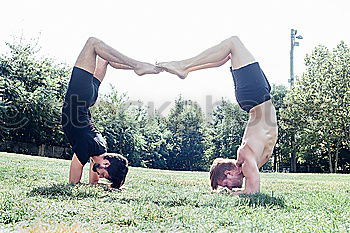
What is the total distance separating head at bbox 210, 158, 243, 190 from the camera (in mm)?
5293

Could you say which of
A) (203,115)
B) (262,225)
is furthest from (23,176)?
(203,115)

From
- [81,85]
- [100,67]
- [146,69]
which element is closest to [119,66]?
[100,67]

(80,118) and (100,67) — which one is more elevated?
(100,67)

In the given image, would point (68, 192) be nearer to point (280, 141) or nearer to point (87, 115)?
point (87, 115)

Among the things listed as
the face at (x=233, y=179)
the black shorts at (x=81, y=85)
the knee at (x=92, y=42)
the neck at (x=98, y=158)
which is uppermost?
the knee at (x=92, y=42)

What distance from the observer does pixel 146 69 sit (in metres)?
5.48

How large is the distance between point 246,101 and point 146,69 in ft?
4.61

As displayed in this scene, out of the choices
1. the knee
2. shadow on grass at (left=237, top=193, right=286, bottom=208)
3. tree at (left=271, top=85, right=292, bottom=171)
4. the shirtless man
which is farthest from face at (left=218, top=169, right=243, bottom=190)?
tree at (left=271, top=85, right=292, bottom=171)

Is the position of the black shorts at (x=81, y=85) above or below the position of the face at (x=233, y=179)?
above

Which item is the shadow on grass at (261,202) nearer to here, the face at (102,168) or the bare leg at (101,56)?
the face at (102,168)

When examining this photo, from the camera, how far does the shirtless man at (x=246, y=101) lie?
5.16 m

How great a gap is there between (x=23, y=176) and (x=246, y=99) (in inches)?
142

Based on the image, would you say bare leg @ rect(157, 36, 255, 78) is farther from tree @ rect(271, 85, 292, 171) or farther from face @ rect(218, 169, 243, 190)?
tree @ rect(271, 85, 292, 171)

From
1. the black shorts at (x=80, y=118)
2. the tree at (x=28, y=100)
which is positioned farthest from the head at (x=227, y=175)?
the tree at (x=28, y=100)
